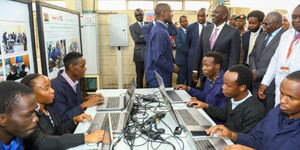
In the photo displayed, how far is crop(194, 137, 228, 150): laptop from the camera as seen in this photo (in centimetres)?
124

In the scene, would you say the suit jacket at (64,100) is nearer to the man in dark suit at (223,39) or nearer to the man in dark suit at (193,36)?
the man in dark suit at (223,39)

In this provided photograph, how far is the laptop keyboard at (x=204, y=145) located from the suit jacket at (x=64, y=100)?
1.05 metres

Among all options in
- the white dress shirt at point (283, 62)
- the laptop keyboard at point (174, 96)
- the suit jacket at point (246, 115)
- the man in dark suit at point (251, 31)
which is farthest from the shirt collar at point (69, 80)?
the man in dark suit at point (251, 31)

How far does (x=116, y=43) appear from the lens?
4.79 m

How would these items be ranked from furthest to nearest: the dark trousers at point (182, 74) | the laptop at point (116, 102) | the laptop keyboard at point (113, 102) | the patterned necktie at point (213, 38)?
the dark trousers at point (182, 74) → the patterned necktie at point (213, 38) → the laptop keyboard at point (113, 102) → the laptop at point (116, 102)

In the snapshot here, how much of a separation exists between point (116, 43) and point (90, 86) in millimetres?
1040

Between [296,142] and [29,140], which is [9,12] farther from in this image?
[296,142]

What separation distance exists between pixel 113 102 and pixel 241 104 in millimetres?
1103

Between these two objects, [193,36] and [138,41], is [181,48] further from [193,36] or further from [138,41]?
[138,41]

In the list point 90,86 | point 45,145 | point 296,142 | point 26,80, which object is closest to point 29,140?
point 45,145

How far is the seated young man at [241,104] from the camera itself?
156cm

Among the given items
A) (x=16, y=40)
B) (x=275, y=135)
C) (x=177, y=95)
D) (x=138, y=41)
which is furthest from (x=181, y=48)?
(x=275, y=135)

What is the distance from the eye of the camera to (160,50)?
8.22ft

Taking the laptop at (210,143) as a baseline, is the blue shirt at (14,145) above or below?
above
